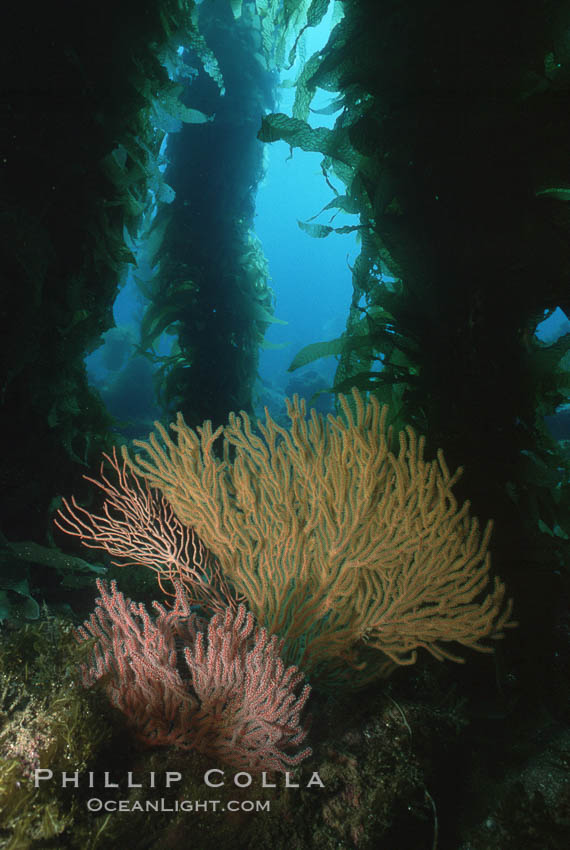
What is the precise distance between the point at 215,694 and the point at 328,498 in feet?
2.83

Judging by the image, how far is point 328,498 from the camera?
5.32 feet

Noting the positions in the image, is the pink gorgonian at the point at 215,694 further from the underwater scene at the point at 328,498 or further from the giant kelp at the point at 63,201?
the giant kelp at the point at 63,201

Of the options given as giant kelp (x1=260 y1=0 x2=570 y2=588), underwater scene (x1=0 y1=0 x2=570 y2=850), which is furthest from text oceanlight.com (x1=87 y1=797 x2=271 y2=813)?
giant kelp (x1=260 y1=0 x2=570 y2=588)

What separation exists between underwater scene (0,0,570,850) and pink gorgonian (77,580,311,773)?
0.04 feet

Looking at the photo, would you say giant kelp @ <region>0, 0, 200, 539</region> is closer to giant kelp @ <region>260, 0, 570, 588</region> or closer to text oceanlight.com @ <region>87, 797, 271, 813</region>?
giant kelp @ <region>260, 0, 570, 588</region>

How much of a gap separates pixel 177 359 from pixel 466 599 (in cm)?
398

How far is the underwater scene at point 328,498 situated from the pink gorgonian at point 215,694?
1cm

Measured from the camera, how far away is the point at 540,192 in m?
1.80

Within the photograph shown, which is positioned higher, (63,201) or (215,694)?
(63,201)

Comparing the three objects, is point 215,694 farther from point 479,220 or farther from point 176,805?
point 479,220

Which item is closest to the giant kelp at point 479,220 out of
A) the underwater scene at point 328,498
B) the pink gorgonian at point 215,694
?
the underwater scene at point 328,498

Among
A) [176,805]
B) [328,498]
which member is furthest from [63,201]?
[176,805]

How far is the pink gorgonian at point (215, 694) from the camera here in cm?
135

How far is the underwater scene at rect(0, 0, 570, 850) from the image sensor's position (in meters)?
1.37
